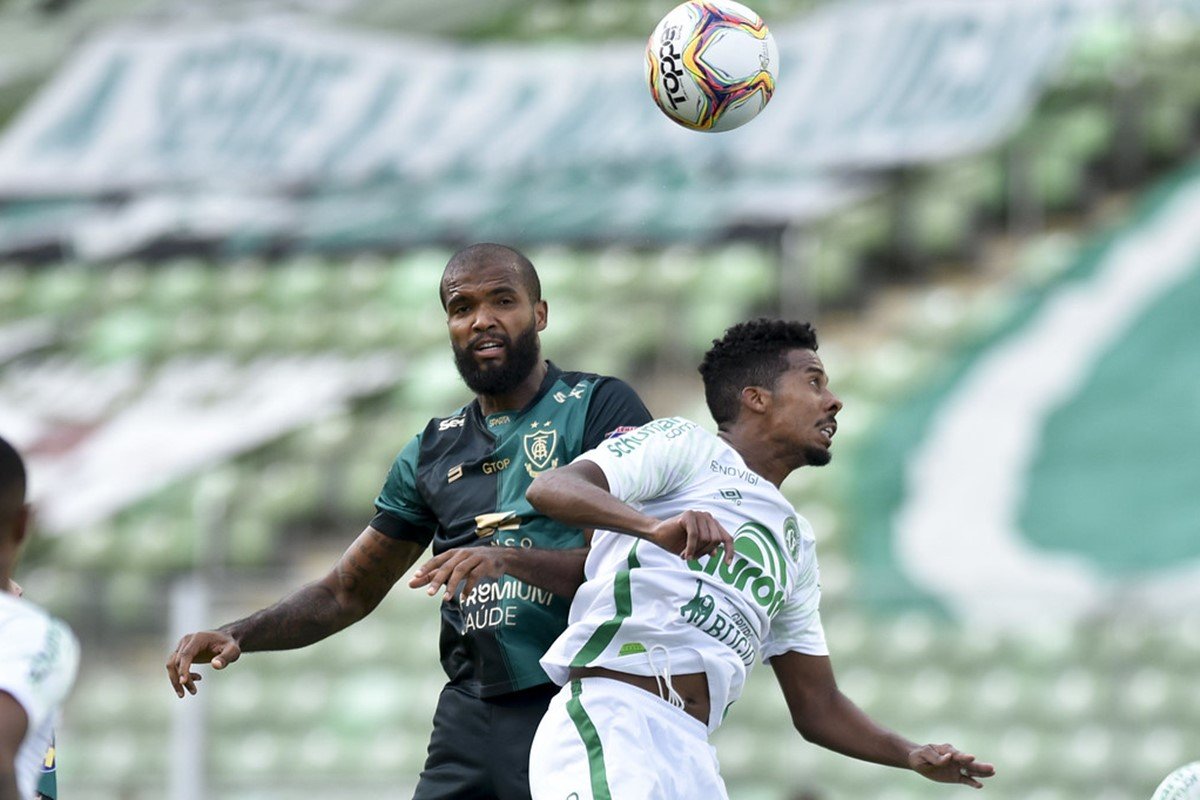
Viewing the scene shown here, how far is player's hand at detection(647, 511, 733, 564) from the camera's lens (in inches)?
169

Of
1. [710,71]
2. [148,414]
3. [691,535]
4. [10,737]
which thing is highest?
[148,414]

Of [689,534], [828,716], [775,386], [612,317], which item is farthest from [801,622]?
[612,317]

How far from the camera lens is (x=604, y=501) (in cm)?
452

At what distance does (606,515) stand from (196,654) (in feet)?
3.92

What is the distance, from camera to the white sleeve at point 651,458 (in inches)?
185

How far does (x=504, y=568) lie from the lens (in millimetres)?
4676

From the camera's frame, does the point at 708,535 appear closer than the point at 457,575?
Yes

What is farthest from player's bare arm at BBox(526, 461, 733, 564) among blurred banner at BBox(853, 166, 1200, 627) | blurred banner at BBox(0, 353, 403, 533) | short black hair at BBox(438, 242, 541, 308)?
blurred banner at BBox(0, 353, 403, 533)

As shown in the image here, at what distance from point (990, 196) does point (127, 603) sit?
6.74 meters

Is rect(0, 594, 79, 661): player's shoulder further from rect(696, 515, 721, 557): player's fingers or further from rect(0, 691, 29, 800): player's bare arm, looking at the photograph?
rect(696, 515, 721, 557): player's fingers

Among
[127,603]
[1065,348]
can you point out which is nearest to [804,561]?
[127,603]

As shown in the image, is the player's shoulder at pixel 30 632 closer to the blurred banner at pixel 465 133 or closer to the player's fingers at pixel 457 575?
the player's fingers at pixel 457 575

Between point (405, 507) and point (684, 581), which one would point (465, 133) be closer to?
point (405, 507)

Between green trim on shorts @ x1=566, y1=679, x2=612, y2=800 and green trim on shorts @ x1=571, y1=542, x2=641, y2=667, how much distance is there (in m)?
0.07
